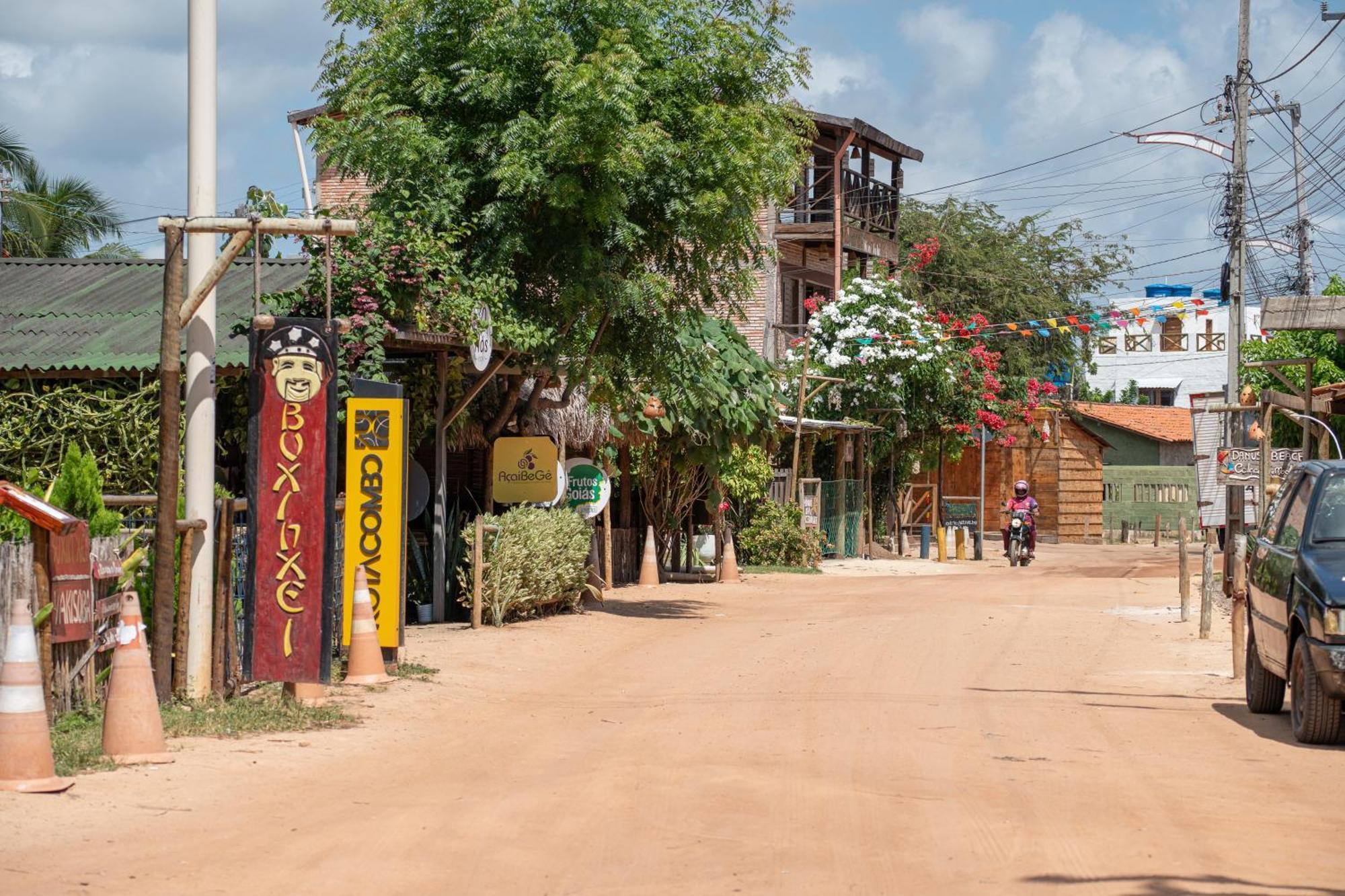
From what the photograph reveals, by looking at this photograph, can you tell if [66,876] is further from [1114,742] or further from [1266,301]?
[1266,301]

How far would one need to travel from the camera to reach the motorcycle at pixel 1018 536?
Result: 33.6 m

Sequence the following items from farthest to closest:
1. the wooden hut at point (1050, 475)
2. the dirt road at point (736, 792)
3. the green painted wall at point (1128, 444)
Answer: the green painted wall at point (1128, 444), the wooden hut at point (1050, 475), the dirt road at point (736, 792)

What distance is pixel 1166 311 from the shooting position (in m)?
30.3

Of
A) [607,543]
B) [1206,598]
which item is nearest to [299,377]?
[1206,598]

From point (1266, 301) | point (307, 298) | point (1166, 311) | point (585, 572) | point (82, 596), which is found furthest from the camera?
point (1166, 311)

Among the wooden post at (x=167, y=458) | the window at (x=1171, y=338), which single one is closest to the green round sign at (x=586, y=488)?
the wooden post at (x=167, y=458)

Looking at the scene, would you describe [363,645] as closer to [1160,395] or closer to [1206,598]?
[1206,598]

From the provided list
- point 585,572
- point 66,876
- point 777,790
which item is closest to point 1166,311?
point 585,572

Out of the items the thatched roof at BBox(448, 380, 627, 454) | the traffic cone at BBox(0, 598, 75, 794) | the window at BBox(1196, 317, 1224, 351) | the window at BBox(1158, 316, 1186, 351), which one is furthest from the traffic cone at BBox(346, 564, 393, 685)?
the window at BBox(1158, 316, 1186, 351)

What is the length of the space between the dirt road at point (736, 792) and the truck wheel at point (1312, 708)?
0.22 metres

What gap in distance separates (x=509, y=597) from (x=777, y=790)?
30.0ft

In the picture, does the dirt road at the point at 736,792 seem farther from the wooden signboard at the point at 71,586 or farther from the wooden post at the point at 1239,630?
the wooden signboard at the point at 71,586

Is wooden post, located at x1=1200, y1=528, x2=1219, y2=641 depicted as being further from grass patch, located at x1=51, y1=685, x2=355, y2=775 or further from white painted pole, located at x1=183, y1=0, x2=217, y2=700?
white painted pole, located at x1=183, y1=0, x2=217, y2=700

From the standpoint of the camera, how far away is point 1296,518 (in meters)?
10.8
